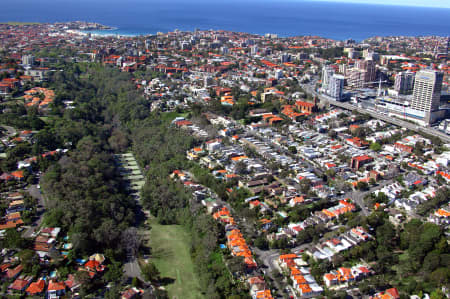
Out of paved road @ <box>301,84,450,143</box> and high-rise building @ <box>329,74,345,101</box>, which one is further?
high-rise building @ <box>329,74,345,101</box>

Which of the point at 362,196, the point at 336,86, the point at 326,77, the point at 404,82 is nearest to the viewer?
the point at 362,196

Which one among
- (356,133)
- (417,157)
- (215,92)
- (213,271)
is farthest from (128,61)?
(213,271)

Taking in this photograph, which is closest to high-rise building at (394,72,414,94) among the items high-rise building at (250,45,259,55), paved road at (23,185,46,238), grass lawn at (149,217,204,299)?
high-rise building at (250,45,259,55)

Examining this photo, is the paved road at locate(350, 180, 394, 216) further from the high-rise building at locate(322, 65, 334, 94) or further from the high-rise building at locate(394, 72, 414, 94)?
the high-rise building at locate(394, 72, 414, 94)

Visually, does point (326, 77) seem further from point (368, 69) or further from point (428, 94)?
point (428, 94)

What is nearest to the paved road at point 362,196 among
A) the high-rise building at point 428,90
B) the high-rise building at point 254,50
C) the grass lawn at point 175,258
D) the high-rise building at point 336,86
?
the grass lawn at point 175,258

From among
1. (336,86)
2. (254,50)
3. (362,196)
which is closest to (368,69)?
(336,86)
